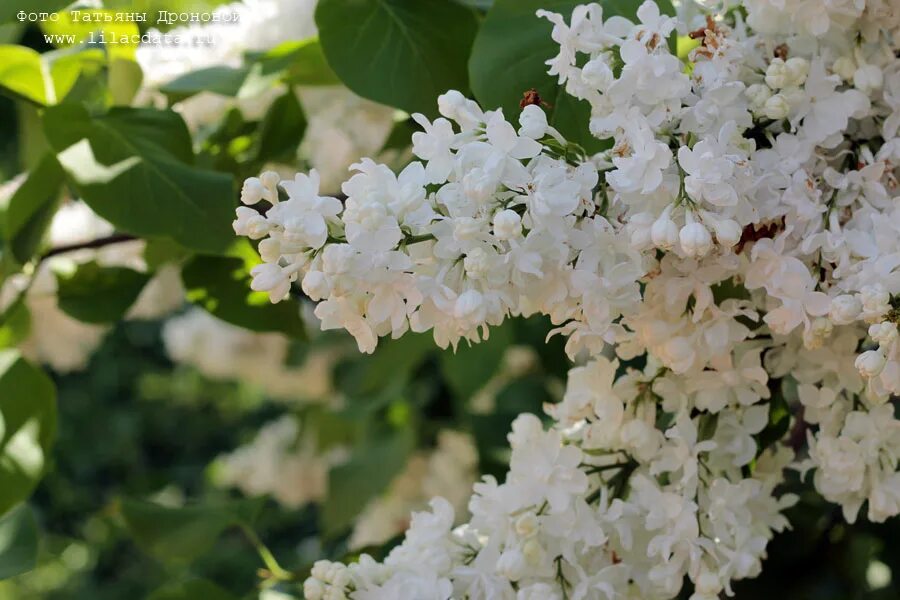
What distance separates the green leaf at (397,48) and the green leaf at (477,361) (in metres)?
0.33

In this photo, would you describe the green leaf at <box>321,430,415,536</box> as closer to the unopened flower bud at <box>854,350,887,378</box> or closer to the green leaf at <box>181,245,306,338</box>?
the green leaf at <box>181,245,306,338</box>

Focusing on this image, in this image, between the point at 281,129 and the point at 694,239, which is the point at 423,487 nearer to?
the point at 281,129

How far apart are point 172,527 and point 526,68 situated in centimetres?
31

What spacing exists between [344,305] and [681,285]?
0.11 m

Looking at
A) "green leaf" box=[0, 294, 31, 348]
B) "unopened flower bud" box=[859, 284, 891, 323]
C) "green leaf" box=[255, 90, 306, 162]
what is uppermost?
"unopened flower bud" box=[859, 284, 891, 323]

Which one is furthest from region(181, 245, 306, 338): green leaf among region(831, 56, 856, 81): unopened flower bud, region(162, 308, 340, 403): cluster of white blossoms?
region(162, 308, 340, 403): cluster of white blossoms

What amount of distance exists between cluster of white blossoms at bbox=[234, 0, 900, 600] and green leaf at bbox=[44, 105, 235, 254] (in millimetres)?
148

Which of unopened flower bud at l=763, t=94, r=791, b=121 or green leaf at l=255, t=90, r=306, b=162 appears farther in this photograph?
green leaf at l=255, t=90, r=306, b=162

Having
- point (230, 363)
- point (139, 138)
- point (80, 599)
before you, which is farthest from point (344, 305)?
point (80, 599)

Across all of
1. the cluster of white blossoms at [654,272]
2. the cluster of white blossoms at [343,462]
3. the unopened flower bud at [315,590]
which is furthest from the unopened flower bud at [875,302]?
the cluster of white blossoms at [343,462]

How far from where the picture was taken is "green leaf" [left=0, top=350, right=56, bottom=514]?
0.50 metres

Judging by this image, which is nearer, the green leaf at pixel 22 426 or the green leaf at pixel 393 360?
the green leaf at pixel 22 426

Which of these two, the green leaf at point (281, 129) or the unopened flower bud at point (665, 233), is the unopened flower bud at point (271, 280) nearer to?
the unopened flower bud at point (665, 233)

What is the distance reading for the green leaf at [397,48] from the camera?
46 centimetres
